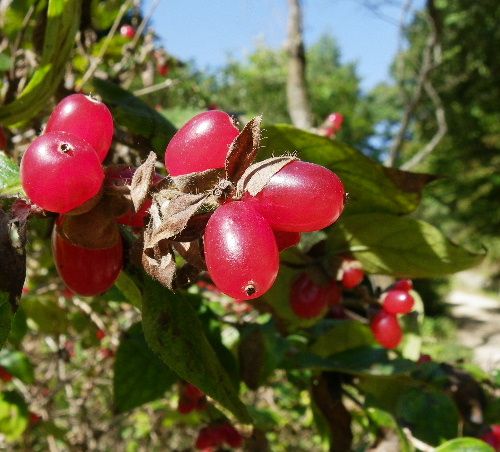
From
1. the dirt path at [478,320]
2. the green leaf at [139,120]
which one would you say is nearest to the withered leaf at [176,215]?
the green leaf at [139,120]

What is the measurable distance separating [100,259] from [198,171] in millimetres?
174

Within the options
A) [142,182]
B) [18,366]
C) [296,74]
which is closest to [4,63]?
[18,366]

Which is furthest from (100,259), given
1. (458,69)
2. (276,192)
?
(458,69)

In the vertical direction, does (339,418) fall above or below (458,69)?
above

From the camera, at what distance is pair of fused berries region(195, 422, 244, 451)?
4.92 ft

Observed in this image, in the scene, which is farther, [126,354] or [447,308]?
[447,308]

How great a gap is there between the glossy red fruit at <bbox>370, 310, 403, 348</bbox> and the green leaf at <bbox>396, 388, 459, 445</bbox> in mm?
162

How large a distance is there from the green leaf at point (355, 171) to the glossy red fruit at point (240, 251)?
333mm

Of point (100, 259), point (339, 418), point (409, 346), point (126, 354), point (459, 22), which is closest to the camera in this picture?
point (100, 259)

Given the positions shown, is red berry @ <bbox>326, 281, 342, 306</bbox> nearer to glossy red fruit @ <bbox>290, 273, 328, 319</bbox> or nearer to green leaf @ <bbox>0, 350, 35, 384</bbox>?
glossy red fruit @ <bbox>290, 273, 328, 319</bbox>

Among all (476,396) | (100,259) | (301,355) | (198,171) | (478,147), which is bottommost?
(478,147)

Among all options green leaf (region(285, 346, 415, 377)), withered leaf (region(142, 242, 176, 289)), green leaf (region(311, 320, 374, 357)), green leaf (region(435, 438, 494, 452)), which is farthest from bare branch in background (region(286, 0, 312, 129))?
withered leaf (region(142, 242, 176, 289))

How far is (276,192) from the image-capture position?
1.45 feet

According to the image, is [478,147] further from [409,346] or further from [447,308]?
[409,346]
